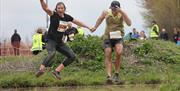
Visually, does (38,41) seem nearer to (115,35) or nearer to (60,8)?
(115,35)

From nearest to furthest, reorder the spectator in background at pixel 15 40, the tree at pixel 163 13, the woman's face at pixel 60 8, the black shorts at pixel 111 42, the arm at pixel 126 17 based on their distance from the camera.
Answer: the woman's face at pixel 60 8 < the arm at pixel 126 17 < the black shorts at pixel 111 42 < the spectator in background at pixel 15 40 < the tree at pixel 163 13

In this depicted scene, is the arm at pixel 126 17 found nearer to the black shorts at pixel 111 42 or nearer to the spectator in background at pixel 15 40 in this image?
the black shorts at pixel 111 42

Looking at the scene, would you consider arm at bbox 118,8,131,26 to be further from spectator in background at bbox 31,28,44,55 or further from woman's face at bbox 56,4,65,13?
spectator in background at bbox 31,28,44,55

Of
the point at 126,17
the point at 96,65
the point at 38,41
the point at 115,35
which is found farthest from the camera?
the point at 38,41

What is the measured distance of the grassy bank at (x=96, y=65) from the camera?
1811 centimetres

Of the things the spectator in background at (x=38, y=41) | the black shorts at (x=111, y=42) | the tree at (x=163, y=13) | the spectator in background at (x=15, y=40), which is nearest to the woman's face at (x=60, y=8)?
the black shorts at (x=111, y=42)

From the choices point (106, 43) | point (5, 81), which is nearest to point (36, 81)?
point (5, 81)

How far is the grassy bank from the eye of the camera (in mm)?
18109

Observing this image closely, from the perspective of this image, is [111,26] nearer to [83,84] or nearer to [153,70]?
[83,84]

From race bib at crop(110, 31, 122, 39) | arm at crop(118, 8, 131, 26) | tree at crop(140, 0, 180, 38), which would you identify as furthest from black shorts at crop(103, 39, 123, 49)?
tree at crop(140, 0, 180, 38)

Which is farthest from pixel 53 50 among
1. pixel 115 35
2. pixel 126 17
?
pixel 126 17

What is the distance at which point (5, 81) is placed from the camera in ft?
59.7

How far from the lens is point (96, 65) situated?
20.5m

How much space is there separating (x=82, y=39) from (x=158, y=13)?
33930 millimetres
